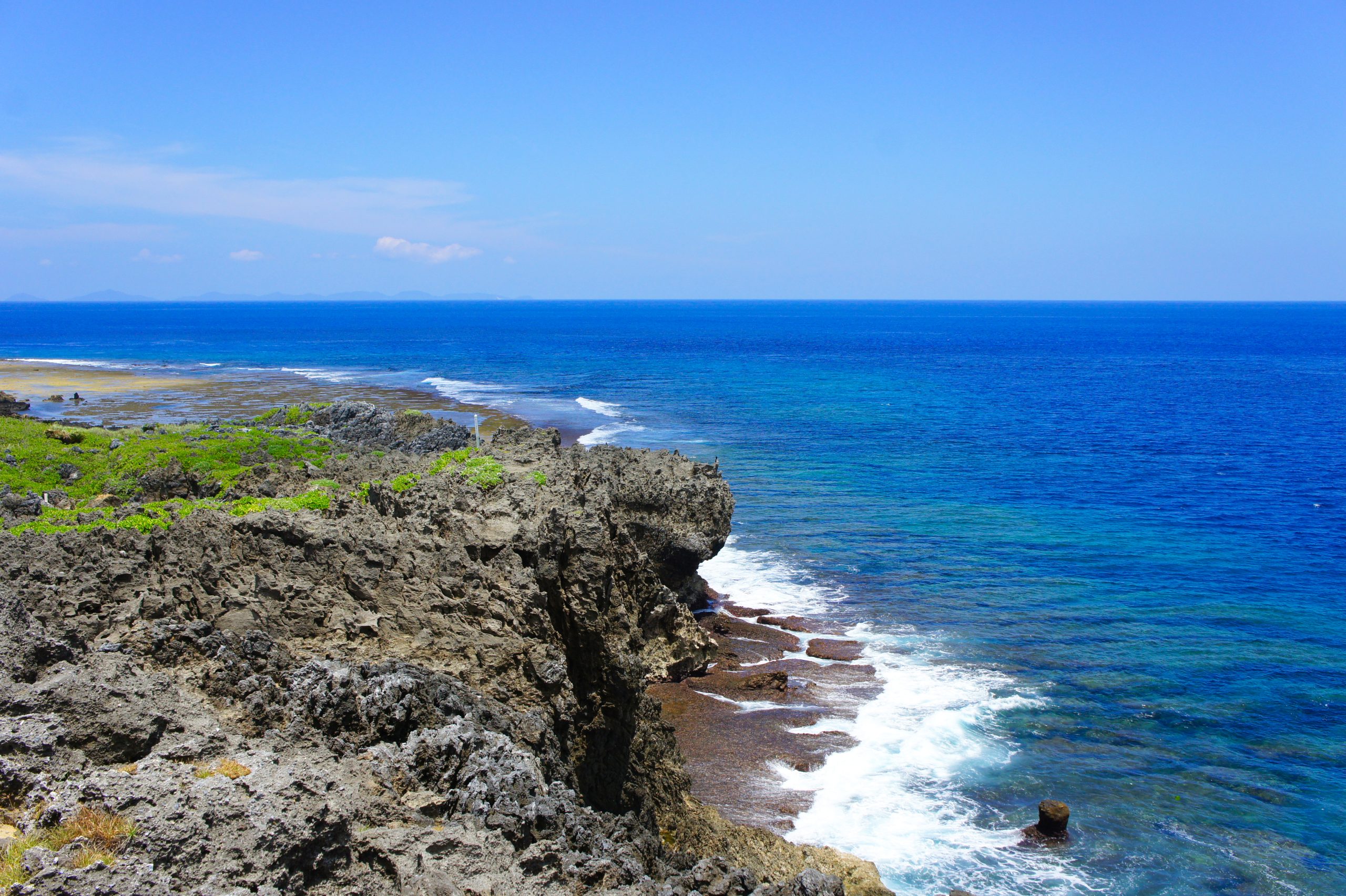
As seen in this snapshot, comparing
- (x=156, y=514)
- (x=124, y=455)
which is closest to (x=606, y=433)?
(x=124, y=455)

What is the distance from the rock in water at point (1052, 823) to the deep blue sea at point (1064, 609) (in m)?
0.41

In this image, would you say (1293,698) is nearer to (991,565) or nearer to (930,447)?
(991,565)

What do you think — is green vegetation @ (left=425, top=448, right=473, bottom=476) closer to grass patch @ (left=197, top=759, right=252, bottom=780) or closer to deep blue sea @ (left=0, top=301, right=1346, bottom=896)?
deep blue sea @ (left=0, top=301, right=1346, bottom=896)

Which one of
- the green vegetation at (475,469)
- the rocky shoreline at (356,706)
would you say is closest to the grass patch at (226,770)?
the rocky shoreline at (356,706)

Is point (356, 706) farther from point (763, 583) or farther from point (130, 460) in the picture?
point (130, 460)

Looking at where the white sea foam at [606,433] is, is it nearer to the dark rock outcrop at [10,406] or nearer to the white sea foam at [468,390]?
the white sea foam at [468,390]

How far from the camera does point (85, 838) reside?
28.1 feet

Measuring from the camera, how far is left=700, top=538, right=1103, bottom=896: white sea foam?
836 inches

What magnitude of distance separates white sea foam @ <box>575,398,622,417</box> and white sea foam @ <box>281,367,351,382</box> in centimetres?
3311

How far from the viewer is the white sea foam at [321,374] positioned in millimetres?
113500

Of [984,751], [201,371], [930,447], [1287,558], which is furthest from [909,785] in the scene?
[201,371]

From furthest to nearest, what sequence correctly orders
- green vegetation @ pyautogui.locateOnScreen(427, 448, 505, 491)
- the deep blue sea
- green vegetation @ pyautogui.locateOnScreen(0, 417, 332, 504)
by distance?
1. green vegetation @ pyautogui.locateOnScreen(0, 417, 332, 504)
2. green vegetation @ pyautogui.locateOnScreen(427, 448, 505, 491)
3. the deep blue sea

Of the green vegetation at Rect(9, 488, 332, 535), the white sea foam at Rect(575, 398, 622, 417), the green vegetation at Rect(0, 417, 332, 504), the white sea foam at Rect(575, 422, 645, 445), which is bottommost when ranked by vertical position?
the white sea foam at Rect(575, 422, 645, 445)

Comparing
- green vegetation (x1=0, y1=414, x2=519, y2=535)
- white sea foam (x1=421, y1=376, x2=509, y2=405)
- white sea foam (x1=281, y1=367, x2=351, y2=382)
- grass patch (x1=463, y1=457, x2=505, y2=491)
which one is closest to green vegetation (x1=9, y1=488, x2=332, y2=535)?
green vegetation (x1=0, y1=414, x2=519, y2=535)
